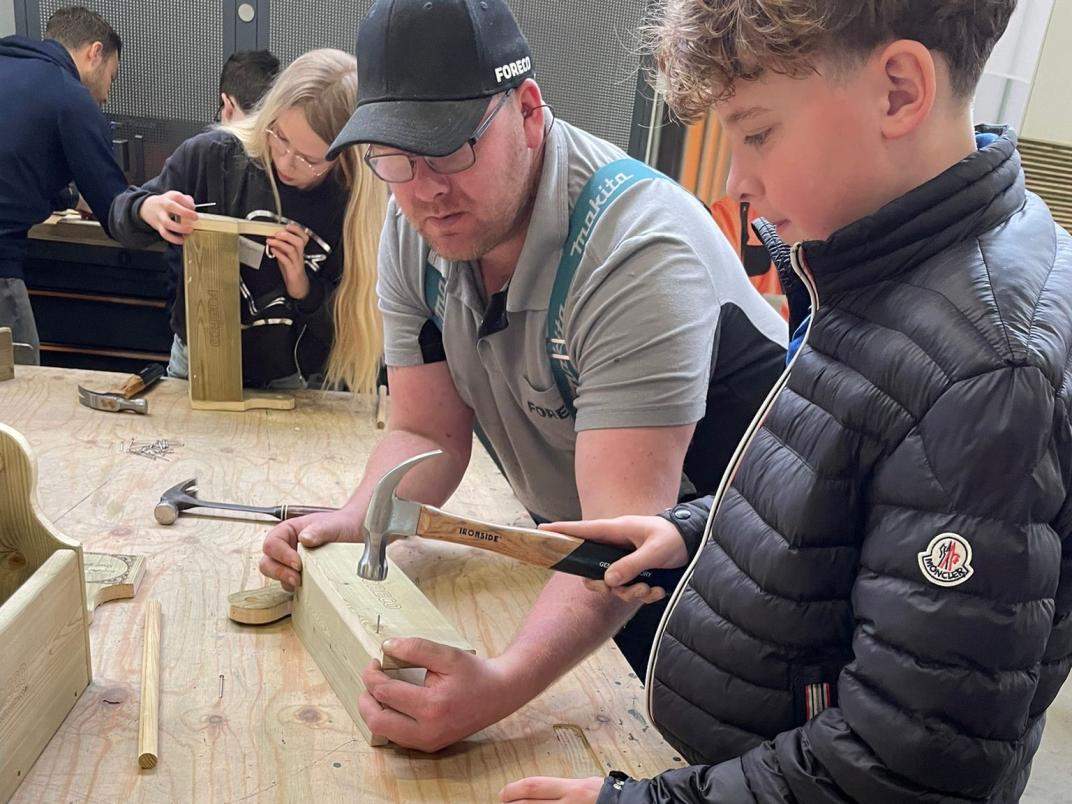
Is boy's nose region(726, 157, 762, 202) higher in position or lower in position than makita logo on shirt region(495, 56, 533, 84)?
lower

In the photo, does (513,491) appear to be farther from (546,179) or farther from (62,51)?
(62,51)

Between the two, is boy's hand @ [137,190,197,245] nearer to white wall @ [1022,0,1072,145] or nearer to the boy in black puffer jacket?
the boy in black puffer jacket

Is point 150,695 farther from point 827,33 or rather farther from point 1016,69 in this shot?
point 1016,69

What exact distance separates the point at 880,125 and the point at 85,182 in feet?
10.2

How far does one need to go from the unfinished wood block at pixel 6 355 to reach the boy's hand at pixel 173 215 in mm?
504

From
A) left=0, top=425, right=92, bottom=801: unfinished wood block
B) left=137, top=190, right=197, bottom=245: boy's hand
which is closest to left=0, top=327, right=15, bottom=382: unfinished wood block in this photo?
left=137, top=190, right=197, bottom=245: boy's hand

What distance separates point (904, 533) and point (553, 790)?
0.46m

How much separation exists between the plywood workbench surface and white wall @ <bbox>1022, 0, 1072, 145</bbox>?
2133 mm

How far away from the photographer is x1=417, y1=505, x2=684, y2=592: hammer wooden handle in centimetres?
109

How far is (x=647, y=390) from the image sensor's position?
4.22ft

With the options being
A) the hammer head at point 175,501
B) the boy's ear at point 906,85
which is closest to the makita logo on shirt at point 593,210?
the boy's ear at point 906,85

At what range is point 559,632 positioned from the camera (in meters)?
1.19

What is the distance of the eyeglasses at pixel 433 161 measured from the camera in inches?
51.3

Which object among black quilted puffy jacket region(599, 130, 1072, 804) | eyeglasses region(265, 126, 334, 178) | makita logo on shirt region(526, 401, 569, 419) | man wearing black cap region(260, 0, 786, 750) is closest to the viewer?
black quilted puffy jacket region(599, 130, 1072, 804)
